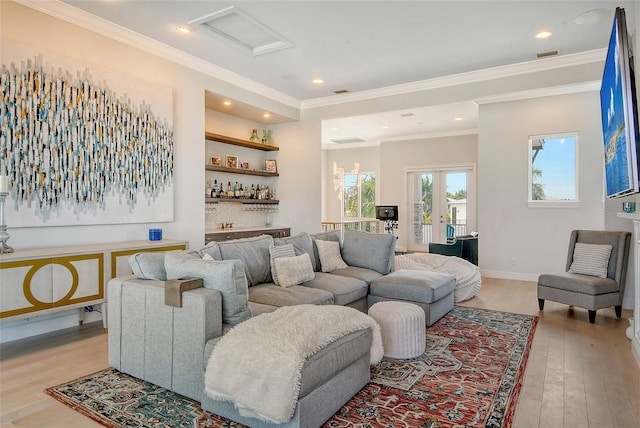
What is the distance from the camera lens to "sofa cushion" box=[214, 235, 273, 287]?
3.50m

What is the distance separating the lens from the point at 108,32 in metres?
3.98

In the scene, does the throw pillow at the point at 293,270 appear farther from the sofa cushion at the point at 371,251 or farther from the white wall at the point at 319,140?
the white wall at the point at 319,140

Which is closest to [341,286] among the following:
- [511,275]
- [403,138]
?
[511,275]

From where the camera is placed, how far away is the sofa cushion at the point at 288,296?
3.20m

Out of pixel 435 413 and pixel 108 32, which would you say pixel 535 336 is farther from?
pixel 108 32

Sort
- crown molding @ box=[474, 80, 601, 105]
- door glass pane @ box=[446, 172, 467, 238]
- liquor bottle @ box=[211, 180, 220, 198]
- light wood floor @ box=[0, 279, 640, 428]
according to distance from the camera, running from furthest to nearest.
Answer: door glass pane @ box=[446, 172, 467, 238] → liquor bottle @ box=[211, 180, 220, 198] → crown molding @ box=[474, 80, 601, 105] → light wood floor @ box=[0, 279, 640, 428]

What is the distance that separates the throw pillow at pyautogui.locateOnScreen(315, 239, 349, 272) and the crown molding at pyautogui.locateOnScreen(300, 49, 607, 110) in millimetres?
2767

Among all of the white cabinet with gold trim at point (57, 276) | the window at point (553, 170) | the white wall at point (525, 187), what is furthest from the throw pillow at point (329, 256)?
the window at point (553, 170)

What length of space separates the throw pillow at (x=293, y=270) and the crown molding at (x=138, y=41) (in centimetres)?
280

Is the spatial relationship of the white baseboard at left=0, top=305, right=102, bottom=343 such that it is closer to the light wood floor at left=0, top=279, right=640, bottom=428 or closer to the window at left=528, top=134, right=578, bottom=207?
the light wood floor at left=0, top=279, right=640, bottom=428

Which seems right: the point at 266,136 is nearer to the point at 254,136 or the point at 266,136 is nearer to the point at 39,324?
the point at 254,136

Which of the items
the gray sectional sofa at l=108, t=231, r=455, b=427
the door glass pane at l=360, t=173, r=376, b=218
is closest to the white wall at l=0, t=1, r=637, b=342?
the gray sectional sofa at l=108, t=231, r=455, b=427

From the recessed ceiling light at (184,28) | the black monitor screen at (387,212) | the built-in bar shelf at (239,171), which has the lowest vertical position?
the black monitor screen at (387,212)

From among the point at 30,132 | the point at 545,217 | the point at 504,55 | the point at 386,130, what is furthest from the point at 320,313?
the point at 386,130
